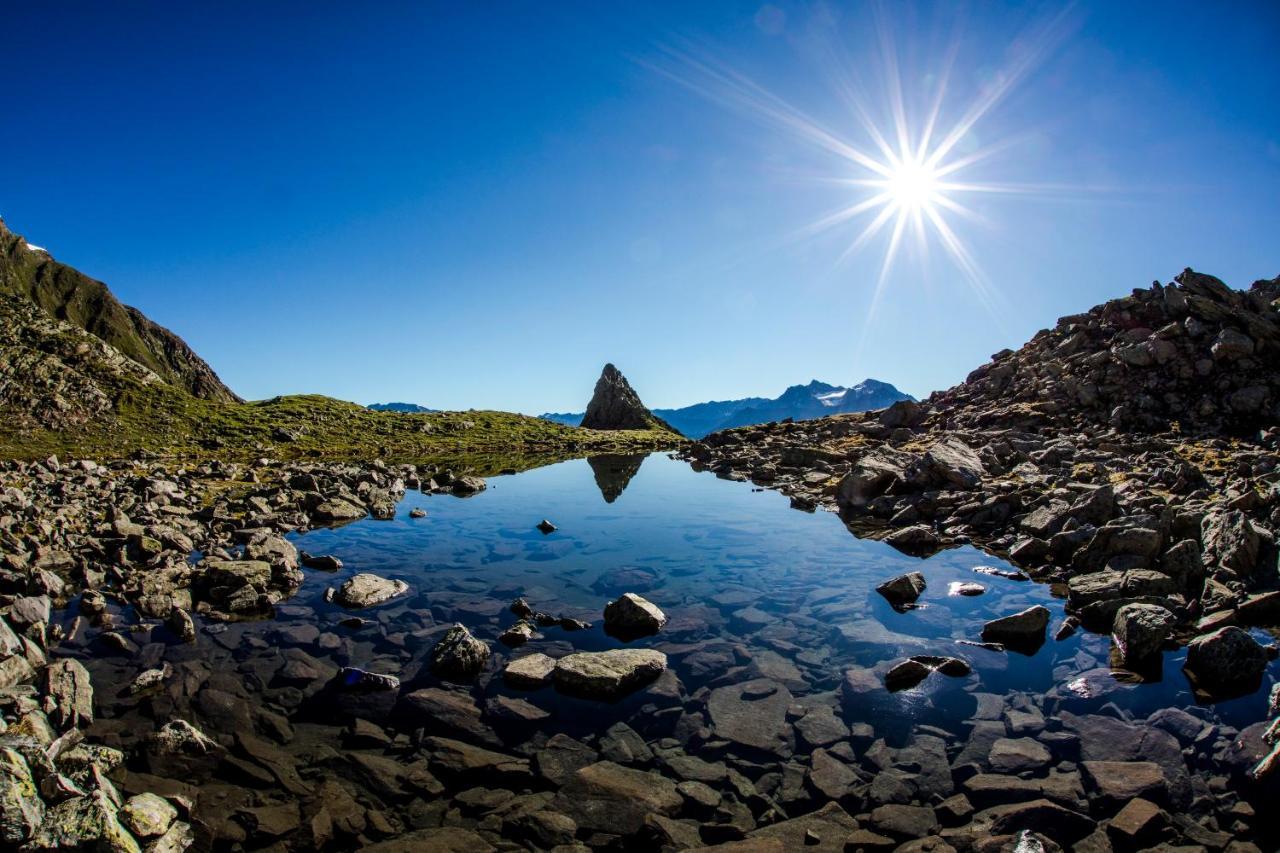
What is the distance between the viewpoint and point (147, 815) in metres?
7.54

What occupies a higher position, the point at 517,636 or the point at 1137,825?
the point at 1137,825

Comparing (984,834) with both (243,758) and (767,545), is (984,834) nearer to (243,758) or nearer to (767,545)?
(243,758)

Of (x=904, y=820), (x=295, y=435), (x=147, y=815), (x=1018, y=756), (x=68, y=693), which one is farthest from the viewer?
(x=295, y=435)

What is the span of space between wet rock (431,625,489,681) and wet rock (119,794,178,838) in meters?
5.47

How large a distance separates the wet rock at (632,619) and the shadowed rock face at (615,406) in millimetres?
157739

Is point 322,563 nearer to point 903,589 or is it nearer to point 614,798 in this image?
point 614,798

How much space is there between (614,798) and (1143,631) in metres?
13.1

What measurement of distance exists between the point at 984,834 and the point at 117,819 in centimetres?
1180

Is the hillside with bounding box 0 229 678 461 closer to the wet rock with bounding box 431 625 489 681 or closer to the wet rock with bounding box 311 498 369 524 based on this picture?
the wet rock with bounding box 311 498 369 524

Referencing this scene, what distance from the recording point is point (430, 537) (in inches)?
1106

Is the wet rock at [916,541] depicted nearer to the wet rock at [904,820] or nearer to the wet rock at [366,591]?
the wet rock at [904,820]

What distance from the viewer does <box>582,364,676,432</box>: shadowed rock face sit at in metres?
176

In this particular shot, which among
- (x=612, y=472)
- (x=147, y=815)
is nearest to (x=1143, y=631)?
(x=147, y=815)

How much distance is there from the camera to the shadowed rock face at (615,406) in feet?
578
